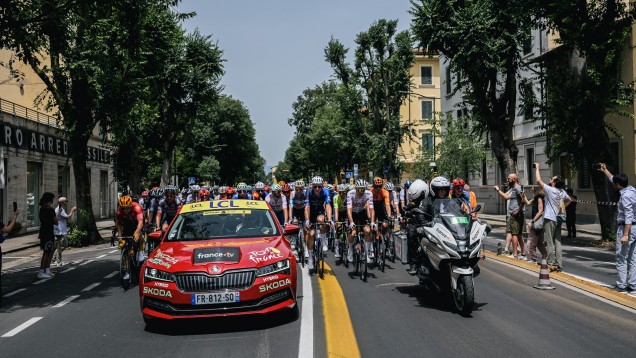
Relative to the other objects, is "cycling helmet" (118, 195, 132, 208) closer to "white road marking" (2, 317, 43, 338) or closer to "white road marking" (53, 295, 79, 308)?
"white road marking" (53, 295, 79, 308)

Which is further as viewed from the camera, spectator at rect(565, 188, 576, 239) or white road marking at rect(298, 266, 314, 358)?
spectator at rect(565, 188, 576, 239)

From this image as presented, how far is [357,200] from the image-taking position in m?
11.8

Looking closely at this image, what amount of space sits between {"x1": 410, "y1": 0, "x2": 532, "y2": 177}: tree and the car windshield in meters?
16.5

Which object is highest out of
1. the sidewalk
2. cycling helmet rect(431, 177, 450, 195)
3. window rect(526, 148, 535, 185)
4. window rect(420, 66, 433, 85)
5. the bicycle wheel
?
window rect(420, 66, 433, 85)

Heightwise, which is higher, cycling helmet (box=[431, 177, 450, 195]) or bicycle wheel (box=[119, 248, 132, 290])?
cycling helmet (box=[431, 177, 450, 195])

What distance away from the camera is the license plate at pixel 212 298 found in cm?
651

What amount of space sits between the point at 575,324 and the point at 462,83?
1853 centimetres

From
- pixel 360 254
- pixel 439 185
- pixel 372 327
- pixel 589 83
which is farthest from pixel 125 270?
pixel 589 83

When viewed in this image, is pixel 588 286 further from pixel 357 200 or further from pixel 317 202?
pixel 317 202

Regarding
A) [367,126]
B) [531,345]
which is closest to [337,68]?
[367,126]

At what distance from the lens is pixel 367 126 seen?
45.2m

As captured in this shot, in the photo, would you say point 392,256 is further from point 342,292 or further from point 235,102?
point 235,102

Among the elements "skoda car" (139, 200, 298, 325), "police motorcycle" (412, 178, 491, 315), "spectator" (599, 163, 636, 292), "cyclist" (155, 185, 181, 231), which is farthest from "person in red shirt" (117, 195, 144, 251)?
"spectator" (599, 163, 636, 292)

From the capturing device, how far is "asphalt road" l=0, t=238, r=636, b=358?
5943 millimetres
